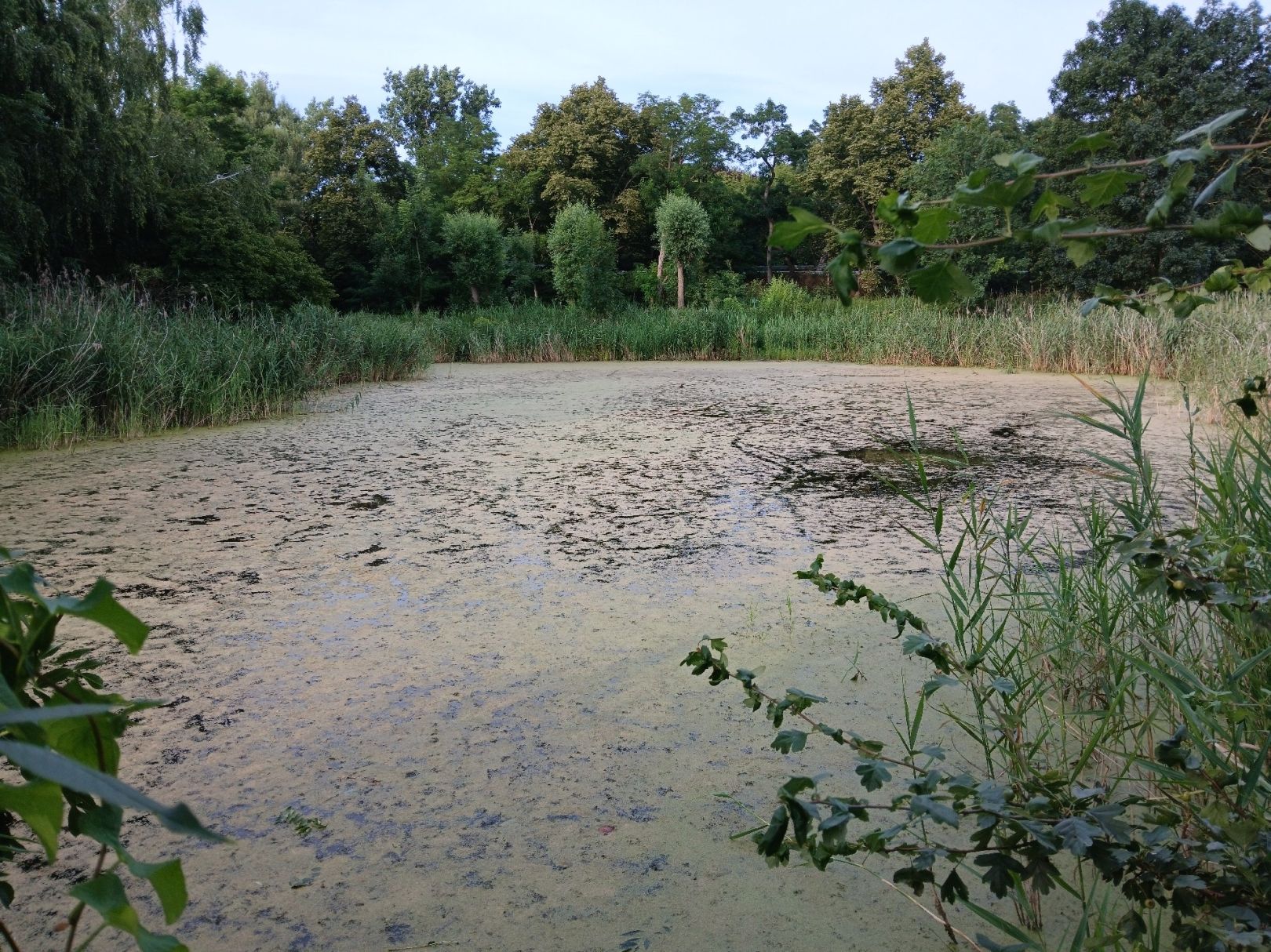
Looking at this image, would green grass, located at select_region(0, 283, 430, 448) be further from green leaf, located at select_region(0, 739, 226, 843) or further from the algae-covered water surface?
green leaf, located at select_region(0, 739, 226, 843)

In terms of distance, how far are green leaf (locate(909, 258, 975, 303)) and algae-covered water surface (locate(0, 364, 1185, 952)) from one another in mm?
728

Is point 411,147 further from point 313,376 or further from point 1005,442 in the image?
point 1005,442

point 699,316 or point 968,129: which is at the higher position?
point 968,129

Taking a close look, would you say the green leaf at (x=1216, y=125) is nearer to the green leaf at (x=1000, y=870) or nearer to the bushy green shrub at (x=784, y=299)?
the green leaf at (x=1000, y=870)

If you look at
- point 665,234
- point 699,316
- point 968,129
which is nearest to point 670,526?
point 699,316

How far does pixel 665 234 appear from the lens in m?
14.3

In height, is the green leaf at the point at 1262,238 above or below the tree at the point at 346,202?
below

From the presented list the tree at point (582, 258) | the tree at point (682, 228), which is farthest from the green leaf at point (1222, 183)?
the tree at point (682, 228)

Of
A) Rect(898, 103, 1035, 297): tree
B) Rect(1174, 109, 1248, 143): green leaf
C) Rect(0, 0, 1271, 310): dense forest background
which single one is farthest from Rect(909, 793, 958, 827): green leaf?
Rect(898, 103, 1035, 297): tree

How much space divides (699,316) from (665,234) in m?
5.37

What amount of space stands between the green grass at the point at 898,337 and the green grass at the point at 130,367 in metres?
3.35

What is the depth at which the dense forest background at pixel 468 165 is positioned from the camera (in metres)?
7.60

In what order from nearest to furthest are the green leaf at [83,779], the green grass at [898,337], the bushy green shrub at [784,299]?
the green leaf at [83,779], the green grass at [898,337], the bushy green shrub at [784,299]

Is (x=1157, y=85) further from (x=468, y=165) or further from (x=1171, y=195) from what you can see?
(x=1171, y=195)
